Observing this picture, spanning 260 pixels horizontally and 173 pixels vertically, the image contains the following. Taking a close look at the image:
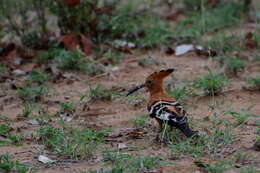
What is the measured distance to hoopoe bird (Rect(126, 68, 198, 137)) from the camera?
15.0 feet

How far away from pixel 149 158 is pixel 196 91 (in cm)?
227

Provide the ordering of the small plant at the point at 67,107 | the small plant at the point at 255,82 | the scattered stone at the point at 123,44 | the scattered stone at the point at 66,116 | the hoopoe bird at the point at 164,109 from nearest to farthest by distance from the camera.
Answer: the hoopoe bird at the point at 164,109
the scattered stone at the point at 66,116
the small plant at the point at 67,107
the small plant at the point at 255,82
the scattered stone at the point at 123,44

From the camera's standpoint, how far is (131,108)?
5.93 metres

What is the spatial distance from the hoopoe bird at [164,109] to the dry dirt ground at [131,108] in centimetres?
21

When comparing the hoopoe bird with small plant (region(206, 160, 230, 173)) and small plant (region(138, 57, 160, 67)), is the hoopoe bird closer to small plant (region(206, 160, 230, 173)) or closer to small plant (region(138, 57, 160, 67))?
small plant (region(206, 160, 230, 173))

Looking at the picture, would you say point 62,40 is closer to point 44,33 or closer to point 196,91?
point 44,33

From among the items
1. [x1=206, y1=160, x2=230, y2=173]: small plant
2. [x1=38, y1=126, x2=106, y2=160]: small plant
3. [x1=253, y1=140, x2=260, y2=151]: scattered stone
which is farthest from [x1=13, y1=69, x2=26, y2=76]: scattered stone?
[x1=206, y1=160, x2=230, y2=173]: small plant

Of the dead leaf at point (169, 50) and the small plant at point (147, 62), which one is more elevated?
A: the dead leaf at point (169, 50)

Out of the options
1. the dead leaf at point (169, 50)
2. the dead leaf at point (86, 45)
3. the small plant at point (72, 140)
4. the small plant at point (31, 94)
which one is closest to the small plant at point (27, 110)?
the small plant at point (31, 94)

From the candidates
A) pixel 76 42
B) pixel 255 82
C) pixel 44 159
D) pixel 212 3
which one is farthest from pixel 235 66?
pixel 212 3

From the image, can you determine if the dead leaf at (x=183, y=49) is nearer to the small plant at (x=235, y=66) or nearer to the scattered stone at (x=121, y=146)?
the small plant at (x=235, y=66)

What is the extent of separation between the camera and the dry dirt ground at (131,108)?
14.2 feet

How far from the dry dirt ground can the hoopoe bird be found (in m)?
0.21

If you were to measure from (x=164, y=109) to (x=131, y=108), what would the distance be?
46.8 inches
